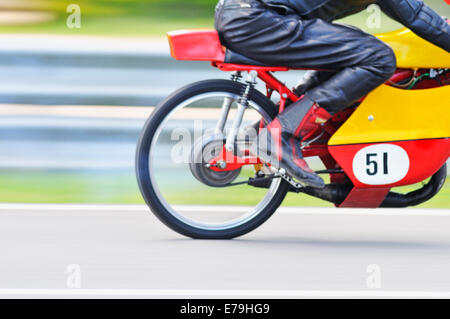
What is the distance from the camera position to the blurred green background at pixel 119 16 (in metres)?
7.73

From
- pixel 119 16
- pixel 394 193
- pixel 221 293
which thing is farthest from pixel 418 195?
pixel 119 16

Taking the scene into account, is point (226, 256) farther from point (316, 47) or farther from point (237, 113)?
point (316, 47)

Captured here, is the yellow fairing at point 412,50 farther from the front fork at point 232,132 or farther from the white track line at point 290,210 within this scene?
the white track line at point 290,210

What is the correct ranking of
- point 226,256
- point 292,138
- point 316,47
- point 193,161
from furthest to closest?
point 193,161 → point 292,138 → point 316,47 → point 226,256

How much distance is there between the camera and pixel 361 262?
4.52 metres

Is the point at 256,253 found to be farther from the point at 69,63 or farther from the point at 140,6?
the point at 140,6

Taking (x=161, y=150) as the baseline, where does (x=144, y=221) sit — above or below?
below

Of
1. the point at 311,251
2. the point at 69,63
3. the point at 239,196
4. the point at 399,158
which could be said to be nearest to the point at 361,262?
the point at 311,251

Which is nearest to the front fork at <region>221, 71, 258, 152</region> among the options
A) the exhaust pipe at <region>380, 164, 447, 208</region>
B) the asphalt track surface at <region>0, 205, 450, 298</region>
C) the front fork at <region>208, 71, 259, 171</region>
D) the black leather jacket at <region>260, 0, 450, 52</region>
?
the front fork at <region>208, 71, 259, 171</region>

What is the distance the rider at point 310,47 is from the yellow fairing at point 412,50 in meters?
0.09

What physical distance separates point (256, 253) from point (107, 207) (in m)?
1.43

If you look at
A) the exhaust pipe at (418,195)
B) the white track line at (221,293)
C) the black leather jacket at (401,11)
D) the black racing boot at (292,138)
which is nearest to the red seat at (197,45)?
the black leather jacket at (401,11)

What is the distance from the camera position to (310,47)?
4719 millimetres

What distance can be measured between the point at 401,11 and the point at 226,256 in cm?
135
